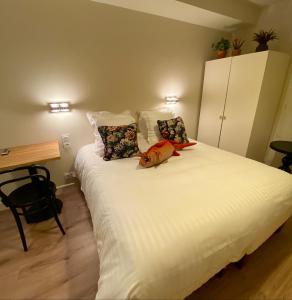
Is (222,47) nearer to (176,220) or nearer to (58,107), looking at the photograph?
(58,107)

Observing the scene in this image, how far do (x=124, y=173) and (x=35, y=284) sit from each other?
1028mm

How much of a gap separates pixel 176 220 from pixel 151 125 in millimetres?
1573

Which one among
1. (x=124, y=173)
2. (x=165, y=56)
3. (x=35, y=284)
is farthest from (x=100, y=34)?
(x=35, y=284)

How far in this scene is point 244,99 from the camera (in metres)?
2.42

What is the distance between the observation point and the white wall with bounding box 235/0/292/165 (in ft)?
7.55

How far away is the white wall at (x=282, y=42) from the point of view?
7.55 feet

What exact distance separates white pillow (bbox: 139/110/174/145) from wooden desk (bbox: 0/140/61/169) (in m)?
1.14

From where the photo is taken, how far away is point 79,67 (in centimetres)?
207

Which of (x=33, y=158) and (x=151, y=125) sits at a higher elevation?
(x=151, y=125)

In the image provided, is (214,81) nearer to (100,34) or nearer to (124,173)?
(100,34)

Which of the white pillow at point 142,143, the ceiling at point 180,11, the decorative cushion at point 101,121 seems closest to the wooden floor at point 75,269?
the decorative cushion at point 101,121

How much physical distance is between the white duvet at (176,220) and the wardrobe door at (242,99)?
1.03 meters

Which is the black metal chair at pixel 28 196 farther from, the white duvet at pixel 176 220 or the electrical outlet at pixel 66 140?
the electrical outlet at pixel 66 140

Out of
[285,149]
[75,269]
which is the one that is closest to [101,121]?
[75,269]
